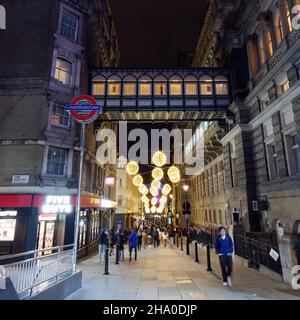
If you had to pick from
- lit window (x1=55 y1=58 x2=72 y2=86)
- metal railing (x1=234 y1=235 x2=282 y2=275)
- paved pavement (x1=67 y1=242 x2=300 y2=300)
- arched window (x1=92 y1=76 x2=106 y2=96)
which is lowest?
paved pavement (x1=67 y1=242 x2=300 y2=300)

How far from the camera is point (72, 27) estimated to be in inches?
715

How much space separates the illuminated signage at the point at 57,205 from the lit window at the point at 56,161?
1.79 m

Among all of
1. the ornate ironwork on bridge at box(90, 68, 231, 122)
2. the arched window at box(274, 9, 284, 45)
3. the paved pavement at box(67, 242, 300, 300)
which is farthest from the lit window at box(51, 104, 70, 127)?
the arched window at box(274, 9, 284, 45)

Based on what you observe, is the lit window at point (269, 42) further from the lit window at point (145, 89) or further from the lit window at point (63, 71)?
the lit window at point (63, 71)

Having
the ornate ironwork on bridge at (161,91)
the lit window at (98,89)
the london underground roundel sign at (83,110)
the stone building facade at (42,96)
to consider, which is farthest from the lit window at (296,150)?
the lit window at (98,89)

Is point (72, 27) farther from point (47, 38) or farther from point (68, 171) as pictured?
point (68, 171)

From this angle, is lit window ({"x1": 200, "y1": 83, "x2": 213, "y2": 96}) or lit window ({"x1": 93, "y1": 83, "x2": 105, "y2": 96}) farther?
lit window ({"x1": 93, "y1": 83, "x2": 105, "y2": 96})

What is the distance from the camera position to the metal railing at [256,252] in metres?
9.09

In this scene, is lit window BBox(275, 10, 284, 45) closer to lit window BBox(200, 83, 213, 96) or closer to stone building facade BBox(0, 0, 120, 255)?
lit window BBox(200, 83, 213, 96)

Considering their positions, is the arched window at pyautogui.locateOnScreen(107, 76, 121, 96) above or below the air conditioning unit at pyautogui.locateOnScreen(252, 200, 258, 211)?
above

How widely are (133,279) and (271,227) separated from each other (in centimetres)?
952

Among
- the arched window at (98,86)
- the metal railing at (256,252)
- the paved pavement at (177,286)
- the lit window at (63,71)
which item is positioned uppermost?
the arched window at (98,86)

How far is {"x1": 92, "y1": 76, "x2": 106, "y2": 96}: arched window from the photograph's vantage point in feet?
69.0
